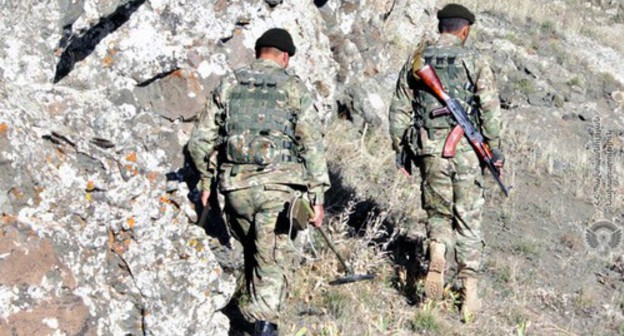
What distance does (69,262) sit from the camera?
4.08 metres

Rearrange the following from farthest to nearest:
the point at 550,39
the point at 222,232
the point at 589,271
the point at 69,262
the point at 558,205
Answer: the point at 550,39
the point at 558,205
the point at 589,271
the point at 222,232
the point at 69,262

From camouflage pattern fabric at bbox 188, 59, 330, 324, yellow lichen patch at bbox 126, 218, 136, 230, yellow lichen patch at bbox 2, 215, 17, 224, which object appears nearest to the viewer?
yellow lichen patch at bbox 2, 215, 17, 224

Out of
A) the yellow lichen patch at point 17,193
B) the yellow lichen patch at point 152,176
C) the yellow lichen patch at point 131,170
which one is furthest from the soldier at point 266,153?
the yellow lichen patch at point 17,193

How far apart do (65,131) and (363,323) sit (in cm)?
270

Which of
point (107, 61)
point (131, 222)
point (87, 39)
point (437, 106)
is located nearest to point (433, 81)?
point (437, 106)

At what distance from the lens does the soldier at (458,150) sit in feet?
20.7

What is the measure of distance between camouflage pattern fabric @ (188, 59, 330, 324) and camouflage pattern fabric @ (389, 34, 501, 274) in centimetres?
131

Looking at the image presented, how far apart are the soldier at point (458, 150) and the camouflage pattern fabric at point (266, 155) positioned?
51.0 inches

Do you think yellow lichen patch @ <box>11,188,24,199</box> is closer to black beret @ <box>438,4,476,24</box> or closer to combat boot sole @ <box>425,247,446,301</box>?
combat boot sole @ <box>425,247,446,301</box>

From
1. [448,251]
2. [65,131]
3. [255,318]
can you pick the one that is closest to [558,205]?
[448,251]

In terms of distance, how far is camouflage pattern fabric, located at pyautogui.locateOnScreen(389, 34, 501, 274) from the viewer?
633 cm

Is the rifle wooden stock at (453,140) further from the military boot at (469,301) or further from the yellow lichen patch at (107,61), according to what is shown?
the yellow lichen patch at (107,61)

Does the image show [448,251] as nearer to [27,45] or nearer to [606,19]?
[27,45]

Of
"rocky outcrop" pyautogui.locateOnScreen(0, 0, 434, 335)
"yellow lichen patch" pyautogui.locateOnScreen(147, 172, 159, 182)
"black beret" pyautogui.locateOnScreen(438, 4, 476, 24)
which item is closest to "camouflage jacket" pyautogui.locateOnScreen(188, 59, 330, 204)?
"rocky outcrop" pyautogui.locateOnScreen(0, 0, 434, 335)
